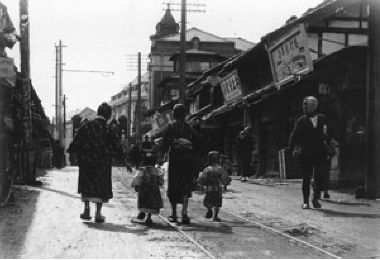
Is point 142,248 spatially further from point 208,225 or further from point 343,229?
point 343,229

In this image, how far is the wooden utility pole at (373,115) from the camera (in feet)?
40.2

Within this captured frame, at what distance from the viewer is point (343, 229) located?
26.1ft

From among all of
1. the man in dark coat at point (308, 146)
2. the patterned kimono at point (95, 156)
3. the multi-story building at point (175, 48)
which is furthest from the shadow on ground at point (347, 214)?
the multi-story building at point (175, 48)

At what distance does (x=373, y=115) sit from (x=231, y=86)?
16186 mm

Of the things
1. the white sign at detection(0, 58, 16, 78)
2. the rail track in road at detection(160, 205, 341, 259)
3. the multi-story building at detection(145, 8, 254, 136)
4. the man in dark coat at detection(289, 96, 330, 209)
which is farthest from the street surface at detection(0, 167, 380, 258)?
the multi-story building at detection(145, 8, 254, 136)

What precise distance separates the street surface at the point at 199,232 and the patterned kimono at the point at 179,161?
19.7 inches

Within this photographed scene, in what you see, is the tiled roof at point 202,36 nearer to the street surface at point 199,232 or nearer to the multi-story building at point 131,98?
the multi-story building at point 131,98

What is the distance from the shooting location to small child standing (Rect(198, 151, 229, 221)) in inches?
357

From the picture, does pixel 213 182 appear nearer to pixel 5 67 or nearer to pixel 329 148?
pixel 329 148

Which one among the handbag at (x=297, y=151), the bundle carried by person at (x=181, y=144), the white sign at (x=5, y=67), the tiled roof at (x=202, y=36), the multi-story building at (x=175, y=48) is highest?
the tiled roof at (x=202, y=36)

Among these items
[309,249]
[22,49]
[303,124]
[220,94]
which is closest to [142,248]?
[309,249]

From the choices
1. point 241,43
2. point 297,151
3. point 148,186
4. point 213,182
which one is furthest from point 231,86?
point 241,43

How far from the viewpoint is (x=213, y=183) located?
30.1 ft

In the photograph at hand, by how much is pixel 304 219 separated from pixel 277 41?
12169 millimetres
